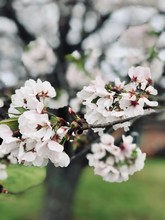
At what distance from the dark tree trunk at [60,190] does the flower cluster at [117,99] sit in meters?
4.88

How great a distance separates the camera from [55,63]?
543 cm

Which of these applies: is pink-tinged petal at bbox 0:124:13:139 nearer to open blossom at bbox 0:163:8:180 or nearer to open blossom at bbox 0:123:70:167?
open blossom at bbox 0:123:70:167

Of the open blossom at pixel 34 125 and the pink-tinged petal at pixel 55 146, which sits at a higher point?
the open blossom at pixel 34 125

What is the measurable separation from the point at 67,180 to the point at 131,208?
3.99 meters

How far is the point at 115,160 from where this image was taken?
7.32 feet

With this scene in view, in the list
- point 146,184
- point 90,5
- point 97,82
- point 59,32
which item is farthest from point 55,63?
point 146,184

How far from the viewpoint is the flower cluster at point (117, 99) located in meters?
1.40

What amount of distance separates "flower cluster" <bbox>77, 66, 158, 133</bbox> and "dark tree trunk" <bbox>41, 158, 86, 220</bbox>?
192 inches

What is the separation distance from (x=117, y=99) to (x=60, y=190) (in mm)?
5498

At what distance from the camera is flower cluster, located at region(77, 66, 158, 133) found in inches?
55.1

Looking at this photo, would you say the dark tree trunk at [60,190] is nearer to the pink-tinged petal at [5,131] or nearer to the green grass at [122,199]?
the green grass at [122,199]

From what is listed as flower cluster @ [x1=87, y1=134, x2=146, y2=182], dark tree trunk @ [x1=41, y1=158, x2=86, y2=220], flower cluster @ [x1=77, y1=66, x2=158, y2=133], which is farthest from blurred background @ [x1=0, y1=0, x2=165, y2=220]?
flower cluster @ [x1=77, y1=66, x2=158, y2=133]

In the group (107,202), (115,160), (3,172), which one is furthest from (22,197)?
(3,172)

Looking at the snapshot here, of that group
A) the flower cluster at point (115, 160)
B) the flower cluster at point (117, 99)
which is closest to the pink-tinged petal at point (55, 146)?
the flower cluster at point (117, 99)
